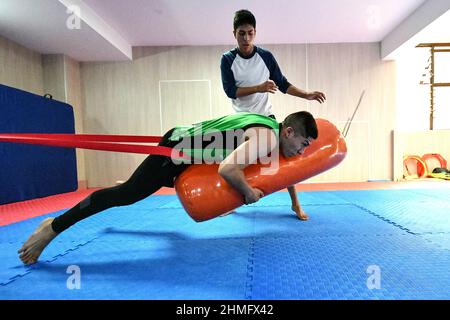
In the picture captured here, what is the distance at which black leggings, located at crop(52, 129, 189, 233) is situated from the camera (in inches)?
63.8

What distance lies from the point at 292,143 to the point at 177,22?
4448mm

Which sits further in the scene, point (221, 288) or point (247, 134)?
point (247, 134)

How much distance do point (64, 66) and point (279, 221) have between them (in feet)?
17.7

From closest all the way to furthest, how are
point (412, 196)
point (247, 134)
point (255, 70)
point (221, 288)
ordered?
1. point (221, 288)
2. point (247, 134)
3. point (255, 70)
4. point (412, 196)

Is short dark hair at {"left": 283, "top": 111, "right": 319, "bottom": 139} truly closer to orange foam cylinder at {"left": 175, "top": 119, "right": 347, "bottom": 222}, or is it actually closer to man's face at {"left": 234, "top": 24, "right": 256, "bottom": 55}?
orange foam cylinder at {"left": 175, "top": 119, "right": 347, "bottom": 222}

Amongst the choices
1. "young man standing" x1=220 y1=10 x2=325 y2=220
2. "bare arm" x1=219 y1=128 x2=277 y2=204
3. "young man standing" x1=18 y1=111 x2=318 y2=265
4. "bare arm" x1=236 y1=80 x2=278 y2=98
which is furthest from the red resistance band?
"young man standing" x1=220 y1=10 x2=325 y2=220

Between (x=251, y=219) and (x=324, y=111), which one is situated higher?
(x=324, y=111)

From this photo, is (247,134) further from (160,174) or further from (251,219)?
(251,219)

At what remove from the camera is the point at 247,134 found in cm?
154

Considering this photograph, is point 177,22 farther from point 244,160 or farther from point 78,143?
point 244,160

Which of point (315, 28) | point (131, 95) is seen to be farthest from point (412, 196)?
point (131, 95)

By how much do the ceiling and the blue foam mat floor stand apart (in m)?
3.24

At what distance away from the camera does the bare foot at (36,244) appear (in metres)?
1.57

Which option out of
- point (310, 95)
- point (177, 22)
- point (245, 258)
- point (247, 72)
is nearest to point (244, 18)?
point (247, 72)
